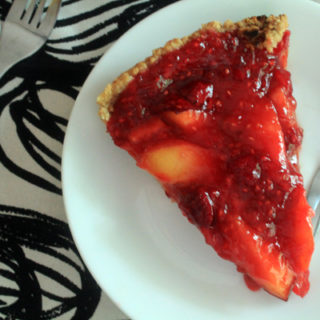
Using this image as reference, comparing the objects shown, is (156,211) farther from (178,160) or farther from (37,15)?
(37,15)

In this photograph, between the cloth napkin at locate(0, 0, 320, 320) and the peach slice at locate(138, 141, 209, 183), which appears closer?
the peach slice at locate(138, 141, 209, 183)

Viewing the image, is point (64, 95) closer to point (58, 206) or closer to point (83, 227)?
point (58, 206)

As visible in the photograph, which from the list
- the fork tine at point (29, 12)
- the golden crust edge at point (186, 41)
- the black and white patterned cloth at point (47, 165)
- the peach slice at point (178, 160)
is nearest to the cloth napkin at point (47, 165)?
the black and white patterned cloth at point (47, 165)

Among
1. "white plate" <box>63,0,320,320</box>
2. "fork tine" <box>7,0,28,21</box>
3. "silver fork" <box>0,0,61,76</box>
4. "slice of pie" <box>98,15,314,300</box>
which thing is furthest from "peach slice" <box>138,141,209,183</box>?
"fork tine" <box>7,0,28,21</box>

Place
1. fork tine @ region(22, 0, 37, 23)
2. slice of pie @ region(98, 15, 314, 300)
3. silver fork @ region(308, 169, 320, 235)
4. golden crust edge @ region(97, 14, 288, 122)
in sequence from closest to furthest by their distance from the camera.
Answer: slice of pie @ region(98, 15, 314, 300)
golden crust edge @ region(97, 14, 288, 122)
silver fork @ region(308, 169, 320, 235)
fork tine @ region(22, 0, 37, 23)

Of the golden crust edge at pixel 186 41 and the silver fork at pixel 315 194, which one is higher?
the golden crust edge at pixel 186 41

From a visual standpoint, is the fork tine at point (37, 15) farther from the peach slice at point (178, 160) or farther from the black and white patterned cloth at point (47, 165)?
the peach slice at point (178, 160)

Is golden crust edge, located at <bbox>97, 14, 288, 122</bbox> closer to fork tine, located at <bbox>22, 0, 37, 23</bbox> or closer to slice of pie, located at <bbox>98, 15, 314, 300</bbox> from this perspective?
slice of pie, located at <bbox>98, 15, 314, 300</bbox>

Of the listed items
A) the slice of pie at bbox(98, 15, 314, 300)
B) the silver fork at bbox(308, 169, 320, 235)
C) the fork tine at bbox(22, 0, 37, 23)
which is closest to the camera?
the slice of pie at bbox(98, 15, 314, 300)

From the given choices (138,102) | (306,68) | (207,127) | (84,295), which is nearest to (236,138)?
(207,127)
